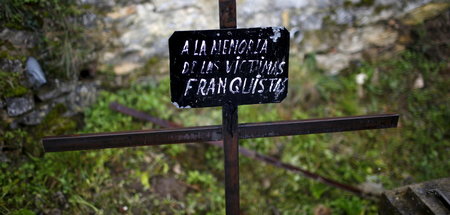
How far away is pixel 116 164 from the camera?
115 inches

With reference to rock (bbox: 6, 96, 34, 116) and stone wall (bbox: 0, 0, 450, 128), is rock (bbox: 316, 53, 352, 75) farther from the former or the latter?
rock (bbox: 6, 96, 34, 116)

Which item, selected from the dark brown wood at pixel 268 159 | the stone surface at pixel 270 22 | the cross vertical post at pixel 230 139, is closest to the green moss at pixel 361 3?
the stone surface at pixel 270 22

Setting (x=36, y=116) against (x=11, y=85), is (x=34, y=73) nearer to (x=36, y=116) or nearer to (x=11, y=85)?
(x=11, y=85)

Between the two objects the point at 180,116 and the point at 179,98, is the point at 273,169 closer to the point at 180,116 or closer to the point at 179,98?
the point at 180,116

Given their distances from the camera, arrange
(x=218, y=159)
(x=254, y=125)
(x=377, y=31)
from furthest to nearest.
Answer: (x=377, y=31) → (x=218, y=159) → (x=254, y=125)

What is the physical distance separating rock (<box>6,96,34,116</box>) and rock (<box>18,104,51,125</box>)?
0.20ft

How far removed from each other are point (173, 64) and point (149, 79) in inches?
75.7

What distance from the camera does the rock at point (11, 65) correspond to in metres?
2.56

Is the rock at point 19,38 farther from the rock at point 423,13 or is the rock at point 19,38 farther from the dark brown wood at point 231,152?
the rock at point 423,13

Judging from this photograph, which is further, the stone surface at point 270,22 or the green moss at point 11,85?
the stone surface at point 270,22

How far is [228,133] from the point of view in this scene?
1896mm

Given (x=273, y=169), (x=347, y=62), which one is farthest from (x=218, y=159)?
(x=347, y=62)

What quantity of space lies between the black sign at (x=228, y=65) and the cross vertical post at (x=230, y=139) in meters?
0.06

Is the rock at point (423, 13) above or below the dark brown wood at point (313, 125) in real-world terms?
above
